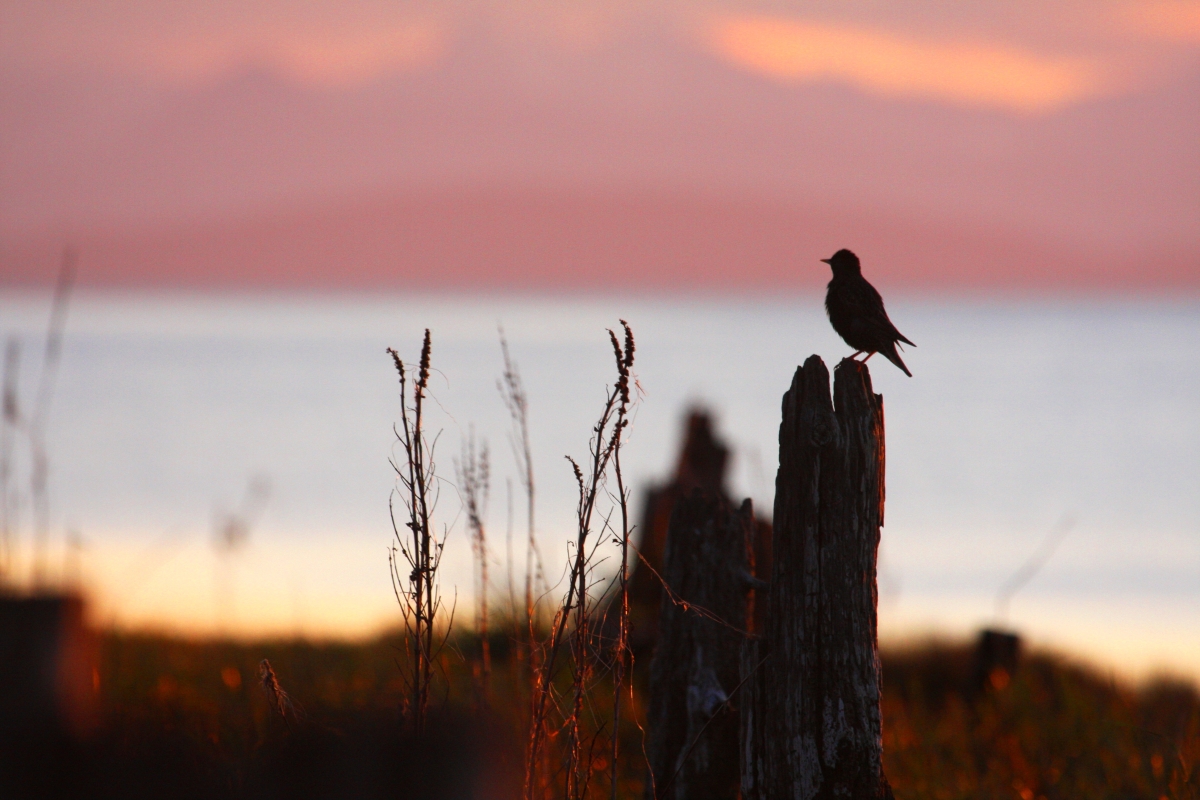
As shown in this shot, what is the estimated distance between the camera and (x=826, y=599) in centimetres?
359

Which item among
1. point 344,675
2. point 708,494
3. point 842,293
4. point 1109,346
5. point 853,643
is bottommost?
point 344,675

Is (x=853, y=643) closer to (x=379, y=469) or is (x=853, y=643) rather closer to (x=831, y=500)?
(x=831, y=500)

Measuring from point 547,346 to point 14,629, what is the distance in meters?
70.8

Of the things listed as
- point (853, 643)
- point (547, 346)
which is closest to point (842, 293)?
point (853, 643)

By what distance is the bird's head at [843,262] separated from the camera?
17.1 ft

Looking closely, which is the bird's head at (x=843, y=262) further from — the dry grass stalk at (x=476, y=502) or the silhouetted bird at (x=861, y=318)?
the dry grass stalk at (x=476, y=502)

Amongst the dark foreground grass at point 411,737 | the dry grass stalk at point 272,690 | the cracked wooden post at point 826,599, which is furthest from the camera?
the cracked wooden post at point 826,599

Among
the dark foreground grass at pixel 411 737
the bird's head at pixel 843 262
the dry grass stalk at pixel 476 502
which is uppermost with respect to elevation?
the bird's head at pixel 843 262

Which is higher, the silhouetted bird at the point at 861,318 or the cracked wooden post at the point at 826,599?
the silhouetted bird at the point at 861,318

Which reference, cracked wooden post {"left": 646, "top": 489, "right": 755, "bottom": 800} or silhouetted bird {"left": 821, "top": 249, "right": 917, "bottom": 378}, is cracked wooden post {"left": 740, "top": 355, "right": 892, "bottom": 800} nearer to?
cracked wooden post {"left": 646, "top": 489, "right": 755, "bottom": 800}

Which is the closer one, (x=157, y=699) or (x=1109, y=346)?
(x=157, y=699)

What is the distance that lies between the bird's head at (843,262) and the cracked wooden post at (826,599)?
159 cm

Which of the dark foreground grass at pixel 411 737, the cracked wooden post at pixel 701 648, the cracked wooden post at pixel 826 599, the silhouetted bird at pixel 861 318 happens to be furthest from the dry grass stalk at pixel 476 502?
the silhouetted bird at pixel 861 318

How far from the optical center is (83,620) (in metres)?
1.68
